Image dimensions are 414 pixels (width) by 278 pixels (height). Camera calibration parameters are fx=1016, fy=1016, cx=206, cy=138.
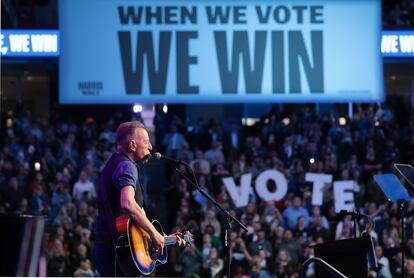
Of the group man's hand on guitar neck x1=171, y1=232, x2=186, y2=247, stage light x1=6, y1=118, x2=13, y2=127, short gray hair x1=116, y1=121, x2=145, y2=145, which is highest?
stage light x1=6, y1=118, x2=13, y2=127

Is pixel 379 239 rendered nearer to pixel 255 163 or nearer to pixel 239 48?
pixel 255 163

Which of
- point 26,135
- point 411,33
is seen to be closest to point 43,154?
point 26,135

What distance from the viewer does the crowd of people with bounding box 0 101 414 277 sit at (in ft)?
53.3

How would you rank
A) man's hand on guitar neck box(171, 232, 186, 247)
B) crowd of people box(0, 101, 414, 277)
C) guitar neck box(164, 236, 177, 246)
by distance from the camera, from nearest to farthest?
guitar neck box(164, 236, 177, 246) → man's hand on guitar neck box(171, 232, 186, 247) → crowd of people box(0, 101, 414, 277)

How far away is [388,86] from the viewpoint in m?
28.8

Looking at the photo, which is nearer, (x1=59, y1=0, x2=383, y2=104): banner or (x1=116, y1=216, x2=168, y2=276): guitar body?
(x1=116, y1=216, x2=168, y2=276): guitar body

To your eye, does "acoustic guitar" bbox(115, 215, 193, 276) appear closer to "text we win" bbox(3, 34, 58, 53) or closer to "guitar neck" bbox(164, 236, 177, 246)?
"guitar neck" bbox(164, 236, 177, 246)

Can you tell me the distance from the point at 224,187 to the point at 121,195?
425 inches

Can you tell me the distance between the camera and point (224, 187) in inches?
717

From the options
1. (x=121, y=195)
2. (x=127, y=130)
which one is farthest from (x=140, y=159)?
Answer: (x=121, y=195)

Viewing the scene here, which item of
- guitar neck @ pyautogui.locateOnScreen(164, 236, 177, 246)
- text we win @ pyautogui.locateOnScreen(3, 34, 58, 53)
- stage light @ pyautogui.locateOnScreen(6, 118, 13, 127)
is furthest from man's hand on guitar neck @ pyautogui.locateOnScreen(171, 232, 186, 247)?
stage light @ pyautogui.locateOnScreen(6, 118, 13, 127)

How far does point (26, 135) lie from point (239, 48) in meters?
5.14

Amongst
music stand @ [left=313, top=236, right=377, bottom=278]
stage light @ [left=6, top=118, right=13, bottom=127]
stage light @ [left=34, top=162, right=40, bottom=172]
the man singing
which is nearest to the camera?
the man singing

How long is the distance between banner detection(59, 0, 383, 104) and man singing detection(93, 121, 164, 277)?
1119 centimetres
